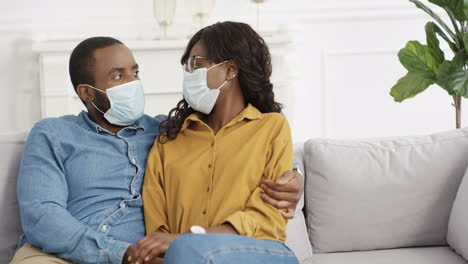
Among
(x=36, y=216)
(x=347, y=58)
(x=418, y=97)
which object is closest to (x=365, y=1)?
(x=347, y=58)

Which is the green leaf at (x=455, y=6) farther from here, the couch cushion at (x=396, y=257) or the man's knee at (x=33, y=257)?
the man's knee at (x=33, y=257)

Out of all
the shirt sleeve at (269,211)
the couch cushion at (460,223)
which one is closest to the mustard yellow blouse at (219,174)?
the shirt sleeve at (269,211)

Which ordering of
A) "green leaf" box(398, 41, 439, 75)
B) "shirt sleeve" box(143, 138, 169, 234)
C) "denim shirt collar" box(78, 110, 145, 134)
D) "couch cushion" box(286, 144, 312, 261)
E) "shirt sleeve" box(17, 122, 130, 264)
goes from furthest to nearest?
"green leaf" box(398, 41, 439, 75), "couch cushion" box(286, 144, 312, 261), "denim shirt collar" box(78, 110, 145, 134), "shirt sleeve" box(143, 138, 169, 234), "shirt sleeve" box(17, 122, 130, 264)

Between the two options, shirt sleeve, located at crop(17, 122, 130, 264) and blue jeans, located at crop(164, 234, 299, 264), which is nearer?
blue jeans, located at crop(164, 234, 299, 264)

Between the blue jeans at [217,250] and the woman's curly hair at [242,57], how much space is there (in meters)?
0.51

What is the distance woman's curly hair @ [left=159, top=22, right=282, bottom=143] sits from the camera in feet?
5.52

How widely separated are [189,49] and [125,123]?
0.97 feet

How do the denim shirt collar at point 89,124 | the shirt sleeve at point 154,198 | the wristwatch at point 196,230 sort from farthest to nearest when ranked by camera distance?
1. the denim shirt collar at point 89,124
2. the shirt sleeve at point 154,198
3. the wristwatch at point 196,230

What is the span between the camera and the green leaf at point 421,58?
263 centimetres

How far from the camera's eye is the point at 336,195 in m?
1.90

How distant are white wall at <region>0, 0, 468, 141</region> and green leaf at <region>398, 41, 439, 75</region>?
93cm

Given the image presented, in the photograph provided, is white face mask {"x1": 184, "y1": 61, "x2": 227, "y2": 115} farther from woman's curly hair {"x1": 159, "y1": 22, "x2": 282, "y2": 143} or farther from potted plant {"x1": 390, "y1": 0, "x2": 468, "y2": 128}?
potted plant {"x1": 390, "y1": 0, "x2": 468, "y2": 128}

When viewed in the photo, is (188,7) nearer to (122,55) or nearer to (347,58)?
(347,58)

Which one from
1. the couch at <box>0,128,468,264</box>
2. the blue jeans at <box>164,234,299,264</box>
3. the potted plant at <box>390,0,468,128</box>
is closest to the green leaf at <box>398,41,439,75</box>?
the potted plant at <box>390,0,468,128</box>
